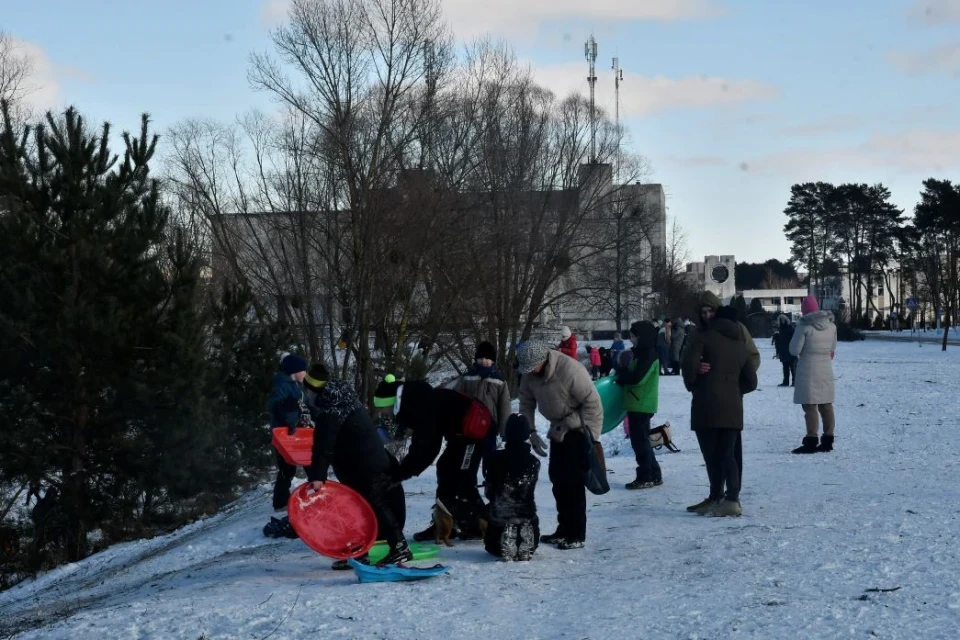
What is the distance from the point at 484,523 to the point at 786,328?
60.1 feet

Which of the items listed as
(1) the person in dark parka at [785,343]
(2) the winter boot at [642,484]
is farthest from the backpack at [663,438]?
(1) the person in dark parka at [785,343]

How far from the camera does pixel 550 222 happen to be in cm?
3847

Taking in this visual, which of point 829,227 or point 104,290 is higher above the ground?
point 829,227

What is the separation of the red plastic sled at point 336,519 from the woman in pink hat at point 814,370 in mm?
6894

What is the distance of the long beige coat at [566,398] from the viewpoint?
8.41 metres

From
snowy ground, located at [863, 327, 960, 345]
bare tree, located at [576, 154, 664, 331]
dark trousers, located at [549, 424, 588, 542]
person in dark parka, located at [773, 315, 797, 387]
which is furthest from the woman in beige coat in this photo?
snowy ground, located at [863, 327, 960, 345]

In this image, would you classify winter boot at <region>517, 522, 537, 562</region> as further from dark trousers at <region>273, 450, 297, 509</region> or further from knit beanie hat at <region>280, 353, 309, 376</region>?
dark trousers at <region>273, 450, 297, 509</region>

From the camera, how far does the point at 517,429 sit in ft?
26.9

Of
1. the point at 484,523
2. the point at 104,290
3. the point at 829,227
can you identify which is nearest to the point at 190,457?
the point at 104,290

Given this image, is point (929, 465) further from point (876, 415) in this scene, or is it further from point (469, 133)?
point (469, 133)

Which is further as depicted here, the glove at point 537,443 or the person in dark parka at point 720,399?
the person in dark parka at point 720,399

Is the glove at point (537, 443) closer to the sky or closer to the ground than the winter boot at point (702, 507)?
closer to the sky

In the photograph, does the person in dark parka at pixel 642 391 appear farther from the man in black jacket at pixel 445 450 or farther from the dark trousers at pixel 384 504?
the dark trousers at pixel 384 504

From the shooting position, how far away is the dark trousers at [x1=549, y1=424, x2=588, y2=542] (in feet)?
27.5
